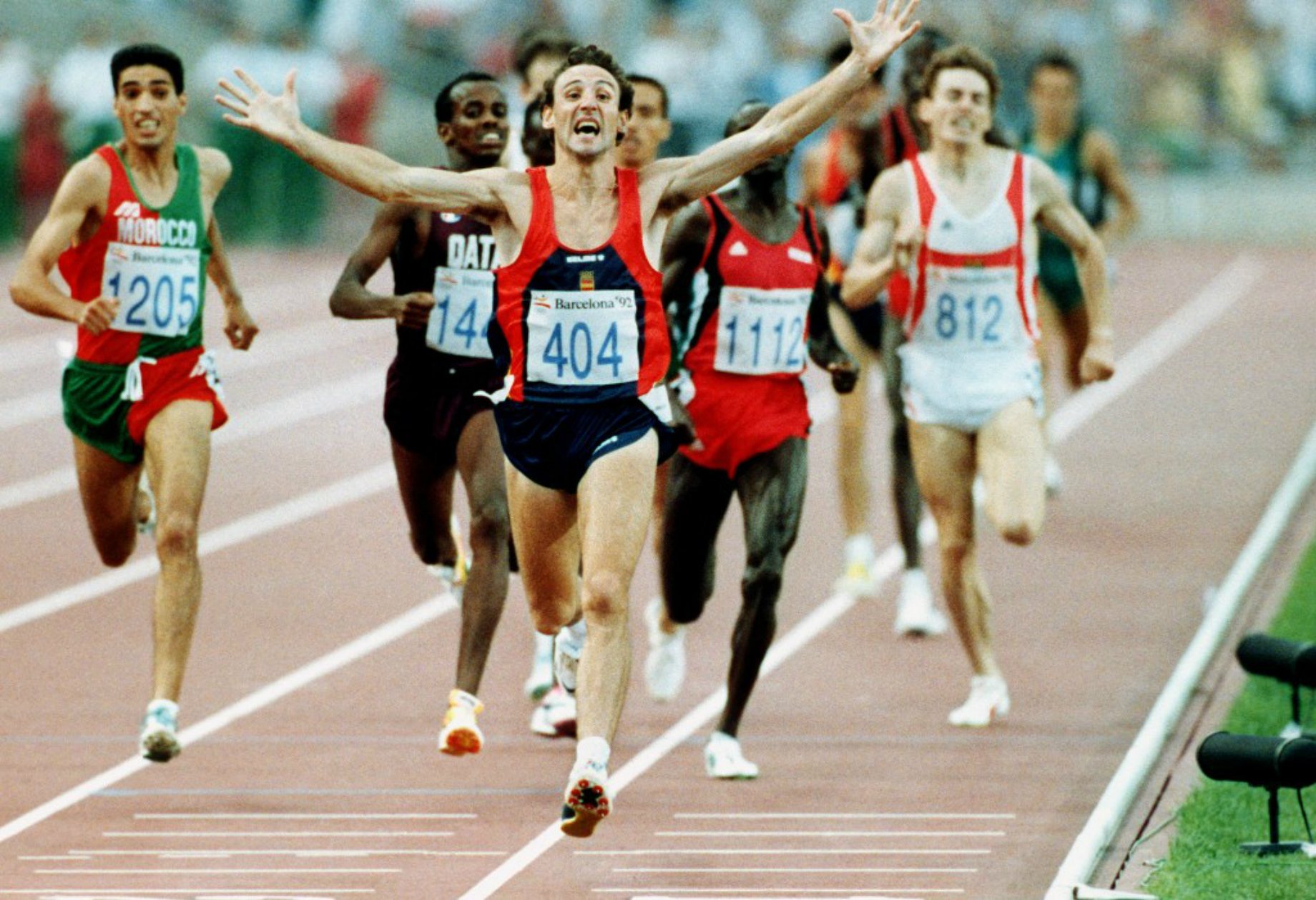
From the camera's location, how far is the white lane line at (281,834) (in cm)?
891

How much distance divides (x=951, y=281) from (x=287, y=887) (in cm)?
377

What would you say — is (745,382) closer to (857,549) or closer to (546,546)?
(546,546)

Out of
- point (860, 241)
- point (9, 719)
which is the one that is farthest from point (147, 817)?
point (860, 241)

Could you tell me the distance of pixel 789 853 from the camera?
28.3 ft

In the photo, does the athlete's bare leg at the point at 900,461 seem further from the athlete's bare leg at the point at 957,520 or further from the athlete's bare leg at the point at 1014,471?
the athlete's bare leg at the point at 1014,471

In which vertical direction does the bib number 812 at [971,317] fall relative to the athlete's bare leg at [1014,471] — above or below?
above

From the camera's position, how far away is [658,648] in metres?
10.9

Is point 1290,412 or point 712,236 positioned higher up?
point 712,236

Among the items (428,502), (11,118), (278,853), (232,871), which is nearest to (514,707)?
(428,502)

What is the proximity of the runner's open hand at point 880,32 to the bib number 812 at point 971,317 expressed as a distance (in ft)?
6.99

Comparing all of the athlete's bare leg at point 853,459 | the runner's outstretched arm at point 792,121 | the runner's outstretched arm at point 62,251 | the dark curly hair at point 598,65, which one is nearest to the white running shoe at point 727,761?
the runner's outstretched arm at point 792,121


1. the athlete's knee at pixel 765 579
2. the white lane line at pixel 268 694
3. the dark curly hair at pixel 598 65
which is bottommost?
the white lane line at pixel 268 694

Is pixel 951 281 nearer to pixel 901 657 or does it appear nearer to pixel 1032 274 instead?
pixel 1032 274

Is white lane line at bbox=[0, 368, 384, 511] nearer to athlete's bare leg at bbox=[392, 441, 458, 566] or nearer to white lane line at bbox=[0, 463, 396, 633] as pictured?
white lane line at bbox=[0, 463, 396, 633]
